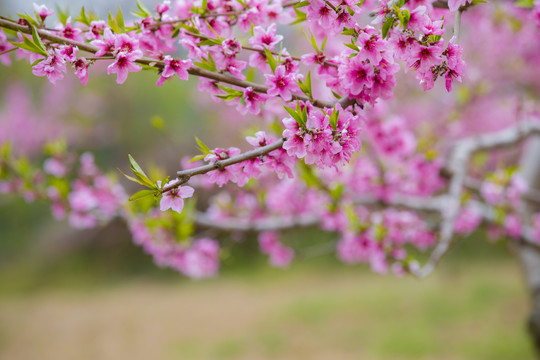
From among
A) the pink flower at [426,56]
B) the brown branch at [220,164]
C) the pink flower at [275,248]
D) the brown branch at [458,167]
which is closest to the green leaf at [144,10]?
the brown branch at [220,164]

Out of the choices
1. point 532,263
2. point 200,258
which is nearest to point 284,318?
point 200,258

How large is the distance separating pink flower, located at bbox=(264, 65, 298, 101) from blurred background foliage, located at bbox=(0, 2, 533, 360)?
48.8 inches

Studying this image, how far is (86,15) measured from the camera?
1.46 m

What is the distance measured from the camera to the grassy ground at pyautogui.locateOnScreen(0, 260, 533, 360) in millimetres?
4465

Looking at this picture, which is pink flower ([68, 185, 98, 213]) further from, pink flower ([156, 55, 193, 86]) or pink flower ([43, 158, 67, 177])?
pink flower ([156, 55, 193, 86])

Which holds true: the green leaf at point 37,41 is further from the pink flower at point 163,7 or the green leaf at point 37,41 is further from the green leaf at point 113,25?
the pink flower at point 163,7

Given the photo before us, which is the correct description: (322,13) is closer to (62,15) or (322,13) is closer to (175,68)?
(175,68)

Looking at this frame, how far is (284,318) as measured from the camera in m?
5.47

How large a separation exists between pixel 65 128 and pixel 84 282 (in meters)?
3.43

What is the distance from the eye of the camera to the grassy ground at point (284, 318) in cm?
446

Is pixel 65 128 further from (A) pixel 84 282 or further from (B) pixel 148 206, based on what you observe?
(B) pixel 148 206

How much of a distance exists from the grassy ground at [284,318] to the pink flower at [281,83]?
3.74m

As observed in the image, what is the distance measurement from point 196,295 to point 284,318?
2049mm

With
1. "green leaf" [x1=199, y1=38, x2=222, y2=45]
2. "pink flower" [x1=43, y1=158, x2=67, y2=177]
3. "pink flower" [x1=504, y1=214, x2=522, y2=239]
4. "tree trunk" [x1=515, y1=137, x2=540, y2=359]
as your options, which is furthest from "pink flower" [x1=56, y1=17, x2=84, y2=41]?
"tree trunk" [x1=515, y1=137, x2=540, y2=359]
